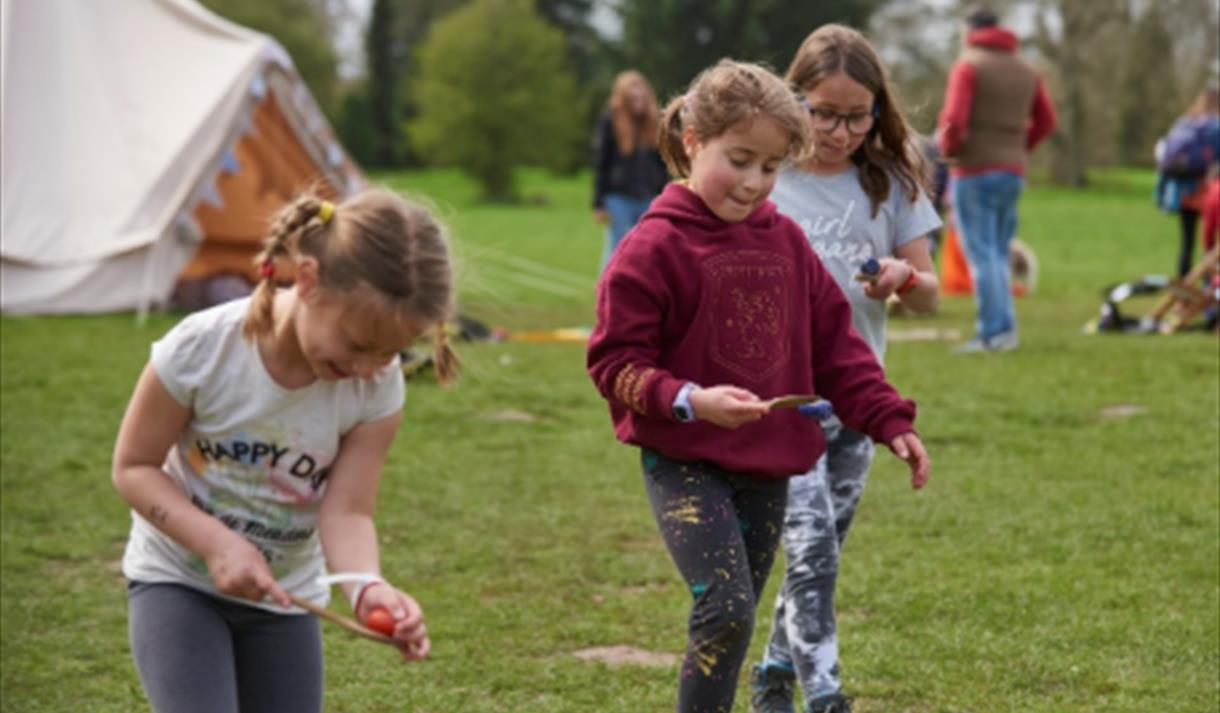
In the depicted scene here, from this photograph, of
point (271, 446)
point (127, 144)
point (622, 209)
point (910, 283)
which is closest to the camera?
point (271, 446)

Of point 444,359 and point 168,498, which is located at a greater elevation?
point 444,359

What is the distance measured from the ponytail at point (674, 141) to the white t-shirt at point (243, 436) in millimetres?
1030

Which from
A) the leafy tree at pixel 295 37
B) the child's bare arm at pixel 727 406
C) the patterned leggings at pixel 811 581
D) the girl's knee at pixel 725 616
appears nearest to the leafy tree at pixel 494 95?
the leafy tree at pixel 295 37

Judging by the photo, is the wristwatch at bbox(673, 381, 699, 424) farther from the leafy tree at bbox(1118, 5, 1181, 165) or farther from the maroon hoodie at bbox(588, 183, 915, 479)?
the leafy tree at bbox(1118, 5, 1181, 165)

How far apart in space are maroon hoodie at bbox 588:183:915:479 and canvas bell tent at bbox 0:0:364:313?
31.1ft

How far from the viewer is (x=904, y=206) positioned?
4.53 meters

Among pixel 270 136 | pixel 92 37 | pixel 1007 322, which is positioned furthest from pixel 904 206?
pixel 270 136

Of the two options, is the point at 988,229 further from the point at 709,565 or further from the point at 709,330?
the point at 709,565

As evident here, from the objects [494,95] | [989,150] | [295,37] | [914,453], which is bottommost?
[295,37]

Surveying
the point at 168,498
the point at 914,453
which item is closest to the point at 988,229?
the point at 914,453

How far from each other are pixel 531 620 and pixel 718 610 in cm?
223

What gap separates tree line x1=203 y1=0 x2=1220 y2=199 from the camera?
47844 mm

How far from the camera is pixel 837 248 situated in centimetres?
445

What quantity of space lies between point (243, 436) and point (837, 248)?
1781 millimetres
